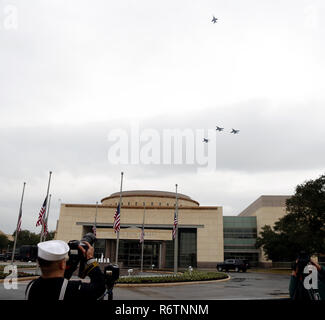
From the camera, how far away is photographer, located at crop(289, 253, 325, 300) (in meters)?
Answer: 4.78

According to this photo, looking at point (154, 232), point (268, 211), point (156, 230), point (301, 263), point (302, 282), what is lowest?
point (302, 282)

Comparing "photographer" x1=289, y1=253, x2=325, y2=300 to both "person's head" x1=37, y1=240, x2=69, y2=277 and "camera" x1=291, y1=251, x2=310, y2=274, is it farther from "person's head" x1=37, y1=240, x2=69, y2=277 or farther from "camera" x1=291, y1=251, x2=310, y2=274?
"person's head" x1=37, y1=240, x2=69, y2=277

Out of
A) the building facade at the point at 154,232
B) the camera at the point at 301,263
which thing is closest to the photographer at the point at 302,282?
the camera at the point at 301,263

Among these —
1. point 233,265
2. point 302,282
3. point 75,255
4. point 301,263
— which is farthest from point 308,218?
point 75,255

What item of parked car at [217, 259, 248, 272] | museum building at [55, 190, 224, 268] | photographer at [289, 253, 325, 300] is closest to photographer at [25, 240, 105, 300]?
photographer at [289, 253, 325, 300]

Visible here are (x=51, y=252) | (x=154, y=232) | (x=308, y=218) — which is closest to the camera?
(x=51, y=252)

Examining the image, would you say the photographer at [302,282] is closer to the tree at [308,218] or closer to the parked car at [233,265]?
the tree at [308,218]

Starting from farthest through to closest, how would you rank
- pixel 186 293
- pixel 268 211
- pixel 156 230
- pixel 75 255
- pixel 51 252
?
pixel 268 211 < pixel 156 230 < pixel 186 293 < pixel 75 255 < pixel 51 252

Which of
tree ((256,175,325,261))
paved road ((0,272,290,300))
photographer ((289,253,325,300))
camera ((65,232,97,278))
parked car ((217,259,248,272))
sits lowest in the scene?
parked car ((217,259,248,272))

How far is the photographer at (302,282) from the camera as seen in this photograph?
478 cm

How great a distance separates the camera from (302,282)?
4.86 metres

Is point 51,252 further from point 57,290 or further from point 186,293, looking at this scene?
point 186,293

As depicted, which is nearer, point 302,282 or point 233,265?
point 302,282
